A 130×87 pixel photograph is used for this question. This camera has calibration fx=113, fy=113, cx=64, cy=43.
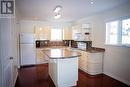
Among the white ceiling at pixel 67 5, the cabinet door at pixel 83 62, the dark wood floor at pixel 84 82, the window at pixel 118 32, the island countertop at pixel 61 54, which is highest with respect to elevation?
the white ceiling at pixel 67 5

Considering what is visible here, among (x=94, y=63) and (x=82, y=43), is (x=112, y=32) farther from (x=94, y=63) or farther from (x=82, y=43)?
(x=82, y=43)

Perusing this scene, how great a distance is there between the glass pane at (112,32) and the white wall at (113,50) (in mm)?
184

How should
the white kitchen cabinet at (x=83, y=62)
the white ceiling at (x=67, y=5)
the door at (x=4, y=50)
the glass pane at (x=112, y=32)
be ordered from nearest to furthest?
the door at (x=4, y=50) → the white ceiling at (x=67, y=5) → the glass pane at (x=112, y=32) → the white kitchen cabinet at (x=83, y=62)

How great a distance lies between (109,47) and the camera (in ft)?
13.4

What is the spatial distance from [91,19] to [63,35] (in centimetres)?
224

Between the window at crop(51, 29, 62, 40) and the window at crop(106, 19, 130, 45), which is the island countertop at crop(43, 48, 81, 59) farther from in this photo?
the window at crop(51, 29, 62, 40)

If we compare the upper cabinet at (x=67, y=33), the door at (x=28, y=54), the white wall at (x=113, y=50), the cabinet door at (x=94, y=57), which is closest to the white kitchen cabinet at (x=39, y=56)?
the door at (x=28, y=54)

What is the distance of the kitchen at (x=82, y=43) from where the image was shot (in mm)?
3350

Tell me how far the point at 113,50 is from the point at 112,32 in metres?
0.68

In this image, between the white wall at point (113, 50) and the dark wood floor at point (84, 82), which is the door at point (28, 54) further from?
the white wall at point (113, 50)

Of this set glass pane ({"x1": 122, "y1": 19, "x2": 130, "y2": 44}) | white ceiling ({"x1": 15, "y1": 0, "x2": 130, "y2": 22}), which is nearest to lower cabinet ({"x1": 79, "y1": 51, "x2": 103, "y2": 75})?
glass pane ({"x1": 122, "y1": 19, "x2": 130, "y2": 44})

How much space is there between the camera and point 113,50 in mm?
3893

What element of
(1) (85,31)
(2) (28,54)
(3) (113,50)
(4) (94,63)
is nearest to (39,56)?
(2) (28,54)

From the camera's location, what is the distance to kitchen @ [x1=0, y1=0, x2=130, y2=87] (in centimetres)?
335
